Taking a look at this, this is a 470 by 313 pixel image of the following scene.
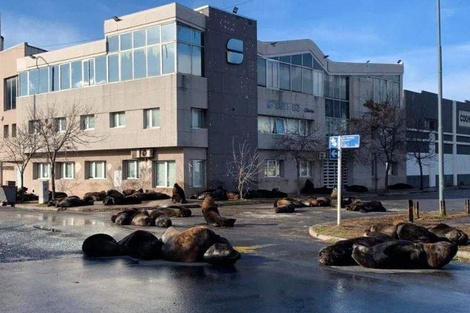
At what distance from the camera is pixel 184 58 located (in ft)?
109

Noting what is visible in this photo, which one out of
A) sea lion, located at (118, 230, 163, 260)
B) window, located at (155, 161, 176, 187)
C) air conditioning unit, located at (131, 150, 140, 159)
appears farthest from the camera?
air conditioning unit, located at (131, 150, 140, 159)

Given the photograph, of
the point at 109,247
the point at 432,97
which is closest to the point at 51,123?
the point at 109,247

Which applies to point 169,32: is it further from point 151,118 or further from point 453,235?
point 453,235

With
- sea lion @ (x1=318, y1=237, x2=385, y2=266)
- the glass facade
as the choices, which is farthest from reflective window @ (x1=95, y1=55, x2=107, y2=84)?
sea lion @ (x1=318, y1=237, x2=385, y2=266)

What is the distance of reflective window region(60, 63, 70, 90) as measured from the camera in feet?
131

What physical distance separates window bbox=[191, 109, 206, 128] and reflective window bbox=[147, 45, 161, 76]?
3.43m

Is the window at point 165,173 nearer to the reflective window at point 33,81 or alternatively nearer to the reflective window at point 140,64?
the reflective window at point 140,64

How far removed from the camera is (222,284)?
349 inches

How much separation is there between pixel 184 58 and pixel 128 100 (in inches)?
197

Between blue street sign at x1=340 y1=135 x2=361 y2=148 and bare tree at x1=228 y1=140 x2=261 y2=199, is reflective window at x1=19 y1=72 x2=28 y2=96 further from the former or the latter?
blue street sign at x1=340 y1=135 x2=361 y2=148

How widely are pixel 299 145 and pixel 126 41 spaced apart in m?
14.8

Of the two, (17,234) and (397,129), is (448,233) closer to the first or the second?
(17,234)

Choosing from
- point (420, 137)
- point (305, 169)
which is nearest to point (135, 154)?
point (305, 169)

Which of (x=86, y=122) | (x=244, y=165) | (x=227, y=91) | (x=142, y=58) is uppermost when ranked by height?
(x=142, y=58)
